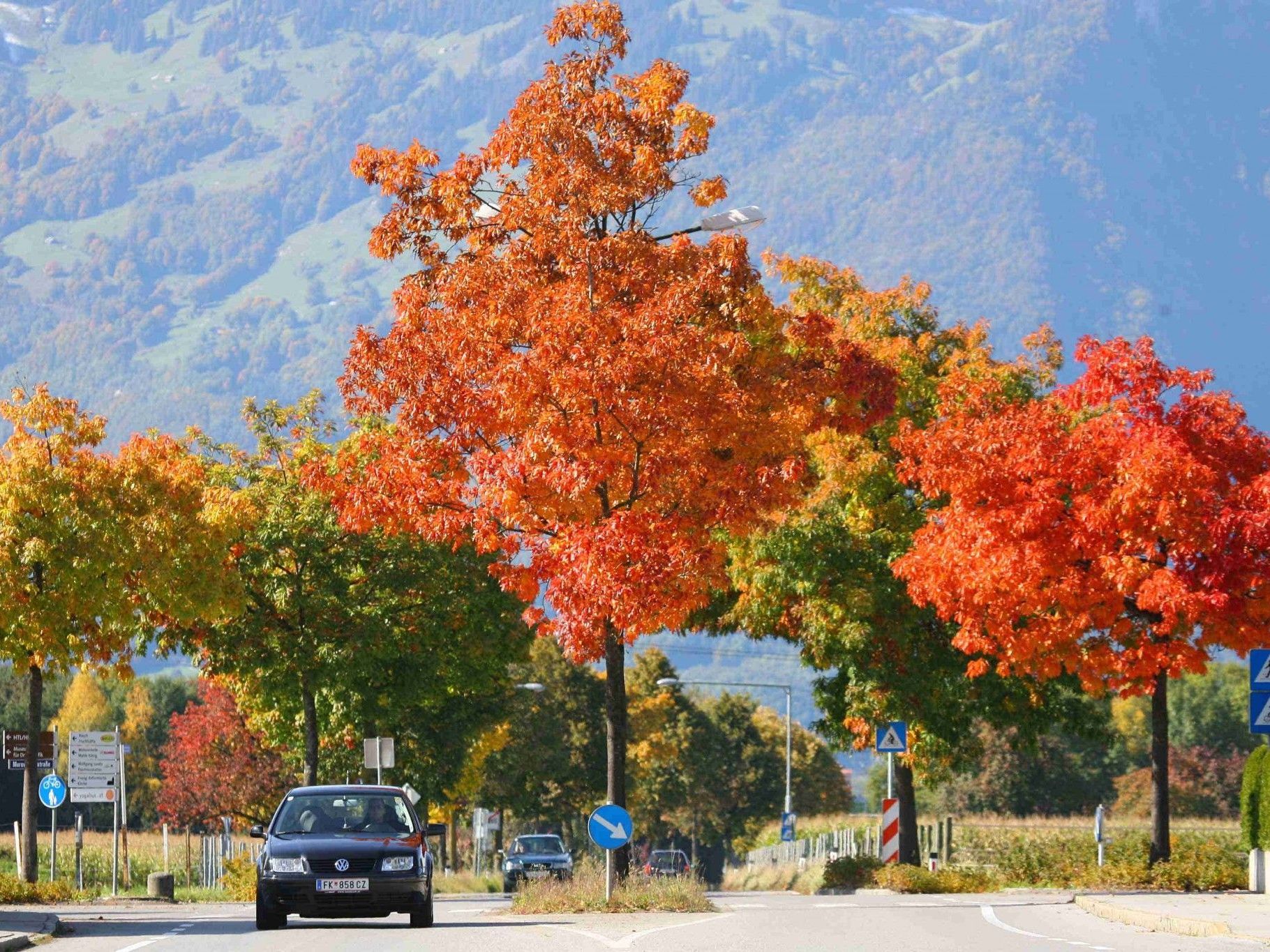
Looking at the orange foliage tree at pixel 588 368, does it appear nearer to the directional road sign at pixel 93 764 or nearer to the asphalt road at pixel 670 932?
the asphalt road at pixel 670 932

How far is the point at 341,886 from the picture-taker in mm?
21344

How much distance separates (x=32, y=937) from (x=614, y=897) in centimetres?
766

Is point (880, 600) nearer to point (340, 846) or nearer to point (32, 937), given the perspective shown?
point (340, 846)

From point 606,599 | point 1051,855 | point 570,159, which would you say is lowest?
point 1051,855

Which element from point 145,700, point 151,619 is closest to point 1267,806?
point 151,619

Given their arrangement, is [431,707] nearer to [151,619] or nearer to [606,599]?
[151,619]

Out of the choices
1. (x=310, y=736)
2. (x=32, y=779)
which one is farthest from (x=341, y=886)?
(x=310, y=736)

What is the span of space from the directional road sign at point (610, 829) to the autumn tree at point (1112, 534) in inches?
375

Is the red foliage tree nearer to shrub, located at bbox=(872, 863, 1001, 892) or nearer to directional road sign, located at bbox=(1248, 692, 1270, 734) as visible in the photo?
shrub, located at bbox=(872, 863, 1001, 892)

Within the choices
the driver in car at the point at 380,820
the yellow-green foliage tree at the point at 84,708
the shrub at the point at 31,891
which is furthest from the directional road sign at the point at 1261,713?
the yellow-green foliage tree at the point at 84,708

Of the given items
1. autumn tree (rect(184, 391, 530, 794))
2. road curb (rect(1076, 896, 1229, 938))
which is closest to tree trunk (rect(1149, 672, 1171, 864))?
road curb (rect(1076, 896, 1229, 938))

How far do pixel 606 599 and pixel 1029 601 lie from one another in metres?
8.85

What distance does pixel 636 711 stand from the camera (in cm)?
10094

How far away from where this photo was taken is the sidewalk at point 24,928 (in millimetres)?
19484
